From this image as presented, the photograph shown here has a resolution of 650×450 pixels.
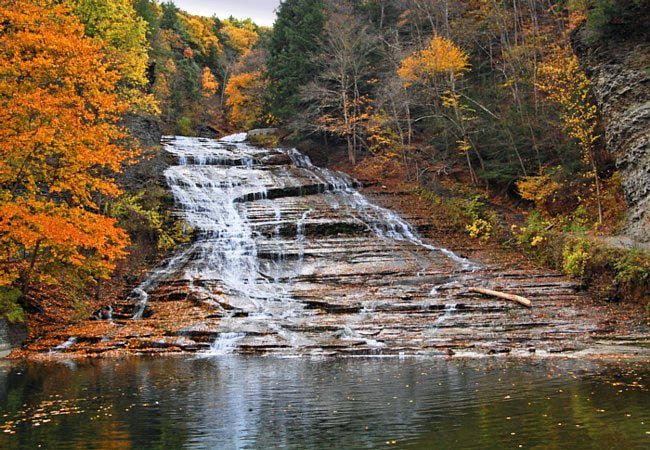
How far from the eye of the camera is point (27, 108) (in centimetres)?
1355

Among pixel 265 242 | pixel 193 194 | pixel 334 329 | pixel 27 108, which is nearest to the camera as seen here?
pixel 27 108

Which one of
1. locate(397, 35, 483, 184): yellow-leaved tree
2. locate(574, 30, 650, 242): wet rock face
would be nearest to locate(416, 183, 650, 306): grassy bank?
locate(574, 30, 650, 242): wet rock face

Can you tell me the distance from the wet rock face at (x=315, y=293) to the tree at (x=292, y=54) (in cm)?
1219

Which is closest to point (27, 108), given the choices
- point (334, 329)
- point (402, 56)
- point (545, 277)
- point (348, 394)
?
point (334, 329)

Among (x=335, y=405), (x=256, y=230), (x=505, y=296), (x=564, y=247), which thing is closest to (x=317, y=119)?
(x=256, y=230)

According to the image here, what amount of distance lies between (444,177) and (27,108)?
22767 mm

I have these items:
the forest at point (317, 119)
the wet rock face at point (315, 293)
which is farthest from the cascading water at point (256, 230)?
the forest at point (317, 119)

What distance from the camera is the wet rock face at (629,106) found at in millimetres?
18562

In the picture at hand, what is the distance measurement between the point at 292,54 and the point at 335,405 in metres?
34.9

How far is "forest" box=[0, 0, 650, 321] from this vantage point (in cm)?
1426

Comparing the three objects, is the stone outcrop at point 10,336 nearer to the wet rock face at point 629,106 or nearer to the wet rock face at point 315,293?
the wet rock face at point 315,293

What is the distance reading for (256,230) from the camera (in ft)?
78.2

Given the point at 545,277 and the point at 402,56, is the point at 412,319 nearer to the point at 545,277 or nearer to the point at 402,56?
the point at 545,277

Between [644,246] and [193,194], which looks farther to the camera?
[193,194]
